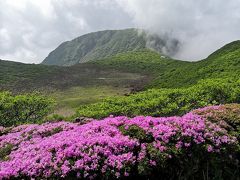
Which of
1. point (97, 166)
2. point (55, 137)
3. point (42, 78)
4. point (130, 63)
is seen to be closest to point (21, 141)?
point (55, 137)

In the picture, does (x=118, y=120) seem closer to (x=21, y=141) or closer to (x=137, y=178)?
(x=137, y=178)

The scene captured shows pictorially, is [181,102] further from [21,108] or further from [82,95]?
[82,95]

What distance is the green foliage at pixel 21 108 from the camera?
20656mm

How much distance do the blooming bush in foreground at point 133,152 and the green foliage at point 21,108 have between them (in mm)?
11761

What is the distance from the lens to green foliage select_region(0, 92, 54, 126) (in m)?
20.7

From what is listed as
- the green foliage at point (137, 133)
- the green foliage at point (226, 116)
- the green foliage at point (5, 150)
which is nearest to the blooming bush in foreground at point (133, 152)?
the green foliage at point (137, 133)

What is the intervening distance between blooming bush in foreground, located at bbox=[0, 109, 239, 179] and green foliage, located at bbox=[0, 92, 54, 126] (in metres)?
11.8

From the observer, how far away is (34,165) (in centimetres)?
777

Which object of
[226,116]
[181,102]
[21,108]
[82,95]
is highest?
[226,116]

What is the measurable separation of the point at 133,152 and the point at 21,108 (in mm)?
15417

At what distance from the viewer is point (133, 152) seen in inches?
308

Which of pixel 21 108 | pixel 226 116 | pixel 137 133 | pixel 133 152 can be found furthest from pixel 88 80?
pixel 133 152

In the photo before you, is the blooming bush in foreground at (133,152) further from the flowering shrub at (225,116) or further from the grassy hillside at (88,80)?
the grassy hillside at (88,80)

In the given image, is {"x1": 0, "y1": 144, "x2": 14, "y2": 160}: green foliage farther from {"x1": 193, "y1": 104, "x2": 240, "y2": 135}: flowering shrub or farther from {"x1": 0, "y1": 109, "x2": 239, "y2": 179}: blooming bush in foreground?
{"x1": 193, "y1": 104, "x2": 240, "y2": 135}: flowering shrub
